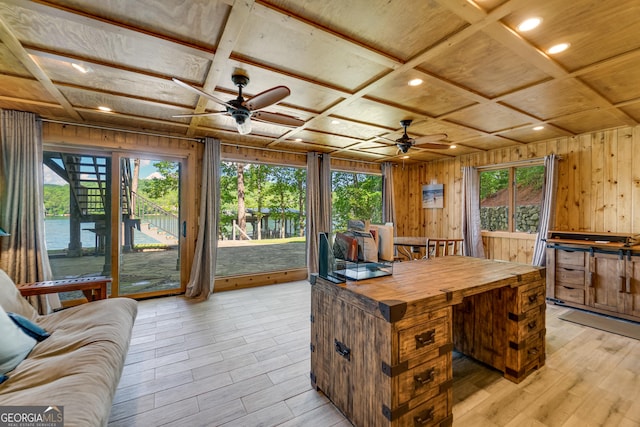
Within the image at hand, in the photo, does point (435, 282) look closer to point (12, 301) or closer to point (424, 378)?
point (424, 378)

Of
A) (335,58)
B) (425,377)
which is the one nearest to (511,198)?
(335,58)

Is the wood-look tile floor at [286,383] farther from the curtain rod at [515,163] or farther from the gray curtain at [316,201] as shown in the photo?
the curtain rod at [515,163]

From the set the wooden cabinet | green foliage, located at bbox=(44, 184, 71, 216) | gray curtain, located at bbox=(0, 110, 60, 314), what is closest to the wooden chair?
the wooden cabinet

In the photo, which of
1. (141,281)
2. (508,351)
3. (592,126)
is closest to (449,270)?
(508,351)

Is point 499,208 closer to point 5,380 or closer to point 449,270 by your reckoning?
point 449,270

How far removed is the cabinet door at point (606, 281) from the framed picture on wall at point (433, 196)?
2.84m

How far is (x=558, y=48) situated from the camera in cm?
193

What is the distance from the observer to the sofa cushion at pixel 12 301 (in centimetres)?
183

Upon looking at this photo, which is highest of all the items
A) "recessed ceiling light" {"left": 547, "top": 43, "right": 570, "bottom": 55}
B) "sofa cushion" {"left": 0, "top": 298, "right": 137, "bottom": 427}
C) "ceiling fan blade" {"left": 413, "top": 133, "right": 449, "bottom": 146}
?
"recessed ceiling light" {"left": 547, "top": 43, "right": 570, "bottom": 55}

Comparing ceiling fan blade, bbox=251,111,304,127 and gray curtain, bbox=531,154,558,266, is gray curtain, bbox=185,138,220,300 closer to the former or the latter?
ceiling fan blade, bbox=251,111,304,127

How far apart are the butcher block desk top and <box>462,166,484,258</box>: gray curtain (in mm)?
3022

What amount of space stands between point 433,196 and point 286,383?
5350 millimetres

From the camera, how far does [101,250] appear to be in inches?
152

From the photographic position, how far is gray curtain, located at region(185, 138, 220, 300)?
4125mm
